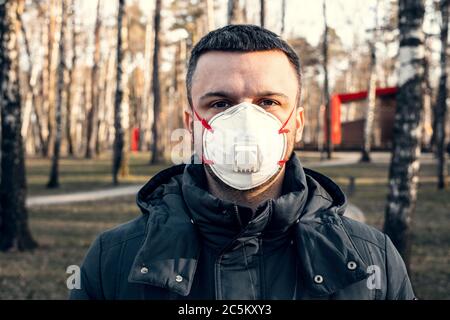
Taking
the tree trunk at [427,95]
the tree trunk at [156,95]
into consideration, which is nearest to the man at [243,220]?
the tree trunk at [427,95]

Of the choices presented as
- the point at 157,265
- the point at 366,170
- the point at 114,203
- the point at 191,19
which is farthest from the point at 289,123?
the point at 191,19

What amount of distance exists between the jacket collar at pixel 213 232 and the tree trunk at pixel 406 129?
6071 mm

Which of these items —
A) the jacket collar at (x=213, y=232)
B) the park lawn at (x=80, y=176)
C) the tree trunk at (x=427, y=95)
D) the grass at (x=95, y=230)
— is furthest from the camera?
the tree trunk at (x=427, y=95)

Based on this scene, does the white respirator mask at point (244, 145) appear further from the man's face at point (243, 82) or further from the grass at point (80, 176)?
the grass at point (80, 176)

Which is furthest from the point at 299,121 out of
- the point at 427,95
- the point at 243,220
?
the point at 427,95

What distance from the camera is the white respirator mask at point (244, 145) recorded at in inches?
90.7

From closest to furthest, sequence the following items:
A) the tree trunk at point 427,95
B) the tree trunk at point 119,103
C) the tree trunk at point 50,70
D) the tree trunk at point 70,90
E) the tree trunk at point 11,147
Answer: the tree trunk at point 11,147
the tree trunk at point 119,103
the tree trunk at point 427,95
the tree trunk at point 50,70
the tree trunk at point 70,90

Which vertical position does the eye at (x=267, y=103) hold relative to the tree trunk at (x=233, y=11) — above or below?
below

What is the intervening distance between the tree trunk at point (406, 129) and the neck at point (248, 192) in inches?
238

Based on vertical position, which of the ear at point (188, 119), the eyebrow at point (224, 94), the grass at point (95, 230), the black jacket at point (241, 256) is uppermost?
the eyebrow at point (224, 94)

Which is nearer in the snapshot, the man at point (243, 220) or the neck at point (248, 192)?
the man at point (243, 220)

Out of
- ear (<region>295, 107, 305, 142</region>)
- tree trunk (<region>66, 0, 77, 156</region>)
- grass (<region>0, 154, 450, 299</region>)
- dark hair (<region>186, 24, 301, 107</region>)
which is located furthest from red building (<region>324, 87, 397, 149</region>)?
dark hair (<region>186, 24, 301, 107</region>)
